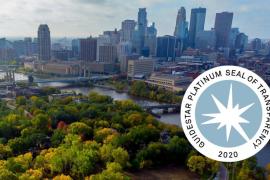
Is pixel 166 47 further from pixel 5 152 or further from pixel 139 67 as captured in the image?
pixel 5 152

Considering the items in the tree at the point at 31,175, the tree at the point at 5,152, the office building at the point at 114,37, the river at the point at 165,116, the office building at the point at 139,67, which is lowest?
the river at the point at 165,116

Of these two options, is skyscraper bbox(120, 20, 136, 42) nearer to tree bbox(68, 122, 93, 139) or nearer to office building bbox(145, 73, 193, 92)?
office building bbox(145, 73, 193, 92)

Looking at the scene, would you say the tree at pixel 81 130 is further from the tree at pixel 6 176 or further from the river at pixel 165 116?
the river at pixel 165 116

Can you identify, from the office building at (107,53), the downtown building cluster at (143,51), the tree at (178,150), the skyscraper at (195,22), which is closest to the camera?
the tree at (178,150)

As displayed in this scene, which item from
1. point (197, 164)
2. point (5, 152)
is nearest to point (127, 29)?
point (5, 152)

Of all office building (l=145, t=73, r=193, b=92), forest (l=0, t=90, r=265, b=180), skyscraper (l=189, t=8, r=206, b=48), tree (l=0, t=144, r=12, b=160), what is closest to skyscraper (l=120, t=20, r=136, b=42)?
skyscraper (l=189, t=8, r=206, b=48)

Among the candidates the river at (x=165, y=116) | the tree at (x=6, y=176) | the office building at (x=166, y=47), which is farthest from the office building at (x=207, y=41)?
the tree at (x=6, y=176)
